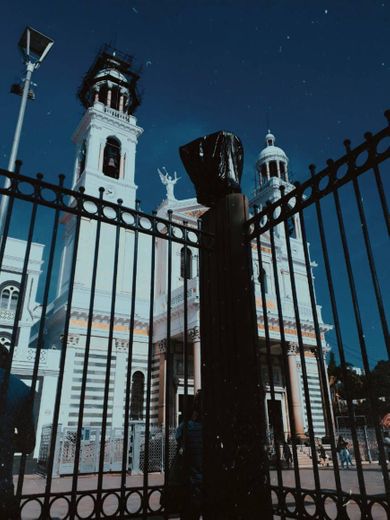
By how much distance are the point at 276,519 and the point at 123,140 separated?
23435mm

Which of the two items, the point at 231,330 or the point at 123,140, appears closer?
the point at 231,330

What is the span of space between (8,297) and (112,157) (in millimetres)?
10359

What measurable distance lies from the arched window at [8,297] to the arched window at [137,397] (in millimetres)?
7369

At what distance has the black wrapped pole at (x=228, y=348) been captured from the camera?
121 inches

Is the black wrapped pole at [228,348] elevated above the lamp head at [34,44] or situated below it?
below

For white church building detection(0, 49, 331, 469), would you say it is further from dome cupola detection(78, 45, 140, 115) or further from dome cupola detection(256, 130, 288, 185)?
dome cupola detection(256, 130, 288, 185)

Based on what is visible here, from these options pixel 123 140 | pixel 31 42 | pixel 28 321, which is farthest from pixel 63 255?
pixel 31 42

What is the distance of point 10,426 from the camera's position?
3.12 meters

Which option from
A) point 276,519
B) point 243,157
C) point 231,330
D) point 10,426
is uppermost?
point 243,157

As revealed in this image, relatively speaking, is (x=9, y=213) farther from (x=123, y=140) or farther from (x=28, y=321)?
(x=123, y=140)

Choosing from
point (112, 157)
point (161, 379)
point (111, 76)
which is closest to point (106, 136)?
point (112, 157)

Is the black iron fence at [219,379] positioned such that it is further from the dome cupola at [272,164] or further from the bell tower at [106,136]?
the dome cupola at [272,164]

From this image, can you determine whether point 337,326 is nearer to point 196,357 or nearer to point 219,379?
point 219,379

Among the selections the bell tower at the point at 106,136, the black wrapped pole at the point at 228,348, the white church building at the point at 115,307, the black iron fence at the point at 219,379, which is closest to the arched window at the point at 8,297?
the white church building at the point at 115,307
